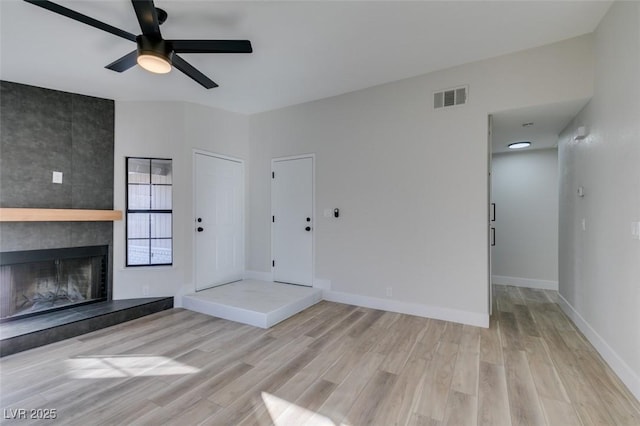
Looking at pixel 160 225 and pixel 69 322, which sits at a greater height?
pixel 160 225

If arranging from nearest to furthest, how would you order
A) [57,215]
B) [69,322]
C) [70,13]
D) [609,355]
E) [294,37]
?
1. [70,13]
2. [609,355]
3. [294,37]
4. [69,322]
5. [57,215]

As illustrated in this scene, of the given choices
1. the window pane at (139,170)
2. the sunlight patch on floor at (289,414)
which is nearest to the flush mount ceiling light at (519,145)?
the sunlight patch on floor at (289,414)

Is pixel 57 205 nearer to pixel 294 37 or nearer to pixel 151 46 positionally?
pixel 151 46

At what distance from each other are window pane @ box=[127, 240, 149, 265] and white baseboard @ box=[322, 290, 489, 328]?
2.69 meters

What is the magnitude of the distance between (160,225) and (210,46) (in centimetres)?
286

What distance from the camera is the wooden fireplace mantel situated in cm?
314

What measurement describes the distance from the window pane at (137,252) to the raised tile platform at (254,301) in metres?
0.85

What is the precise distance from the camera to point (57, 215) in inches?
136

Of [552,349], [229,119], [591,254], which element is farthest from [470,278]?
[229,119]

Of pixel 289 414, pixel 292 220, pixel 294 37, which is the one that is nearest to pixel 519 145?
pixel 292 220

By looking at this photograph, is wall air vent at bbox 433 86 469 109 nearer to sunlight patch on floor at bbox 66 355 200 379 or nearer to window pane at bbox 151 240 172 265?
sunlight patch on floor at bbox 66 355 200 379

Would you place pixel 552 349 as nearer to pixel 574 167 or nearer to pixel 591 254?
pixel 591 254

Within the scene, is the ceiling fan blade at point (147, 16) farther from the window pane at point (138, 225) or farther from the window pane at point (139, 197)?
the window pane at point (138, 225)

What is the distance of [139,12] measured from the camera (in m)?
1.99
